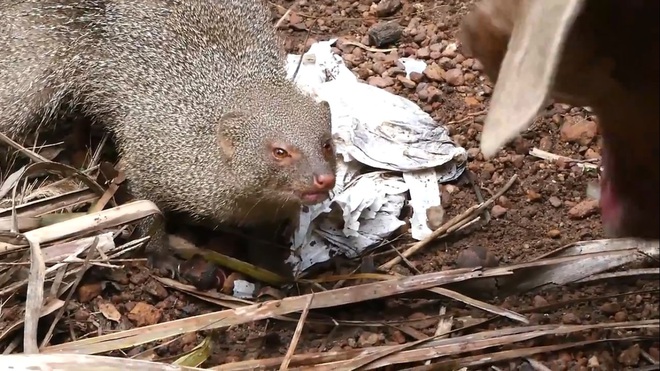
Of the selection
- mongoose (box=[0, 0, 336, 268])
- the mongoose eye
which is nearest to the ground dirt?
mongoose (box=[0, 0, 336, 268])

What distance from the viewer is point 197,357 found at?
1.93m

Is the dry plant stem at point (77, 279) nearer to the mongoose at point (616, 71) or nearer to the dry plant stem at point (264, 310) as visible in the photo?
the dry plant stem at point (264, 310)

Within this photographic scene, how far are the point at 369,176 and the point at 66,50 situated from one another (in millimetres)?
992

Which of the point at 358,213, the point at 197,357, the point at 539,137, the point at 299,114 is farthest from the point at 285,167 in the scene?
the point at 539,137

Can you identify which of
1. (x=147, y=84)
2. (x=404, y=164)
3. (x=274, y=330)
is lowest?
(x=274, y=330)

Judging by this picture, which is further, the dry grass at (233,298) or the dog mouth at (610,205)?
the dry grass at (233,298)

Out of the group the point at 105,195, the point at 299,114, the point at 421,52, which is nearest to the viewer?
the point at 299,114

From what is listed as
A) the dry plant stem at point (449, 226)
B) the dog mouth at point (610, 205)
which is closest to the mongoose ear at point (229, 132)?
the dry plant stem at point (449, 226)

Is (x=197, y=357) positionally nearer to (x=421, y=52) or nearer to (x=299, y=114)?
(x=299, y=114)

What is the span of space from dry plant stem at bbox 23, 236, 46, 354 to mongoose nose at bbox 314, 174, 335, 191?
68 centimetres

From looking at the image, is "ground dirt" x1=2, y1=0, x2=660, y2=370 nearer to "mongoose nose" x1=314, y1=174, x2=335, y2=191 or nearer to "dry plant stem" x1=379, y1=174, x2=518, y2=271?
"dry plant stem" x1=379, y1=174, x2=518, y2=271

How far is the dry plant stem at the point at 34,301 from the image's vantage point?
1.88m

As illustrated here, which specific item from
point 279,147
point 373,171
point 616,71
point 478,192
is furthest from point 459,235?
point 616,71

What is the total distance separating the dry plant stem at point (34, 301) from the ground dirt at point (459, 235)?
147 millimetres
